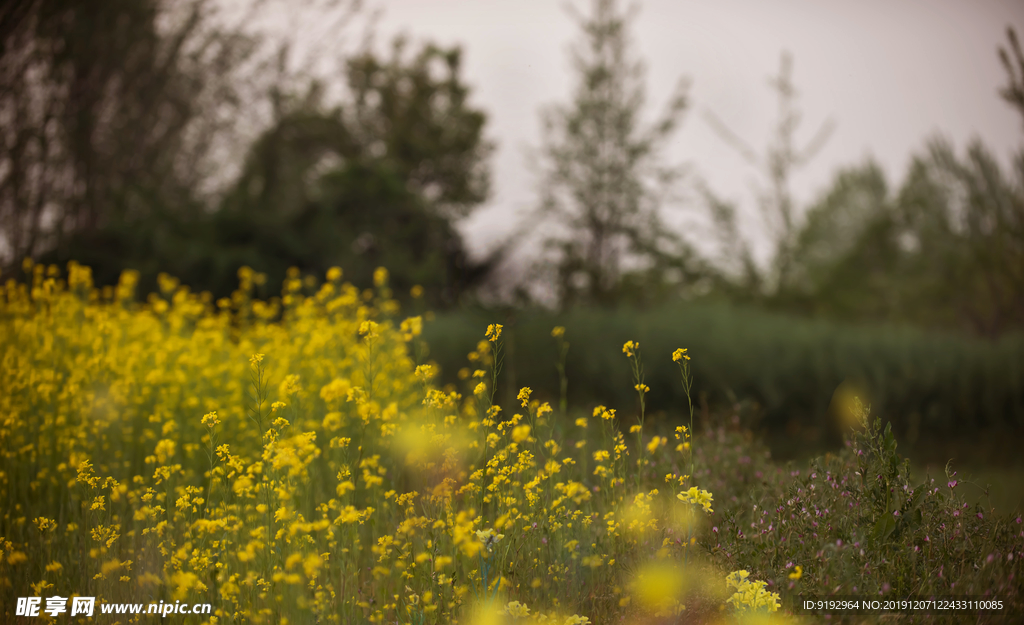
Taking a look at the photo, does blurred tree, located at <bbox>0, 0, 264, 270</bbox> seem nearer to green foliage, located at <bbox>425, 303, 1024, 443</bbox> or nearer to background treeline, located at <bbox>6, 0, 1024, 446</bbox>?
background treeline, located at <bbox>6, 0, 1024, 446</bbox>

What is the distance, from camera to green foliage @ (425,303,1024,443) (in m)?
6.43

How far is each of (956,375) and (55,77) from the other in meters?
12.4

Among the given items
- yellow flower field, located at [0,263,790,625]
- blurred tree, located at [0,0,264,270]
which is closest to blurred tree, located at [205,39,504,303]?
blurred tree, located at [0,0,264,270]

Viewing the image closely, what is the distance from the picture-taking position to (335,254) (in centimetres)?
1000

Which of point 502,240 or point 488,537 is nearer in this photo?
point 488,537

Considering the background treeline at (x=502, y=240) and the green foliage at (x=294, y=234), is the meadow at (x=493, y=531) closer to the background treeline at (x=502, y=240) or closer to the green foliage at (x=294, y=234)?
the background treeline at (x=502, y=240)

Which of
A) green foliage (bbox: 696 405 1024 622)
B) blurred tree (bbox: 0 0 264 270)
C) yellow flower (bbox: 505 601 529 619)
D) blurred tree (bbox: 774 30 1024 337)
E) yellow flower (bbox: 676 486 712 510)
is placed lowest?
yellow flower (bbox: 505 601 529 619)

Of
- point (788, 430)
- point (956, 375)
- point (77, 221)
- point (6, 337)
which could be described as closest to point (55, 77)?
point (77, 221)

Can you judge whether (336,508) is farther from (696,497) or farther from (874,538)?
(874,538)

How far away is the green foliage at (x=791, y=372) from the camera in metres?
6.43

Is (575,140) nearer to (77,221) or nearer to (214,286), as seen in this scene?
Result: (214,286)

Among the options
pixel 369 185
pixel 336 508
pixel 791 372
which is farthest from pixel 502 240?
pixel 336 508

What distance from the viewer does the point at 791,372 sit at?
664cm

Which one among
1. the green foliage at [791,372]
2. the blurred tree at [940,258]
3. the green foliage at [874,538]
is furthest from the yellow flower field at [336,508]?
the blurred tree at [940,258]
